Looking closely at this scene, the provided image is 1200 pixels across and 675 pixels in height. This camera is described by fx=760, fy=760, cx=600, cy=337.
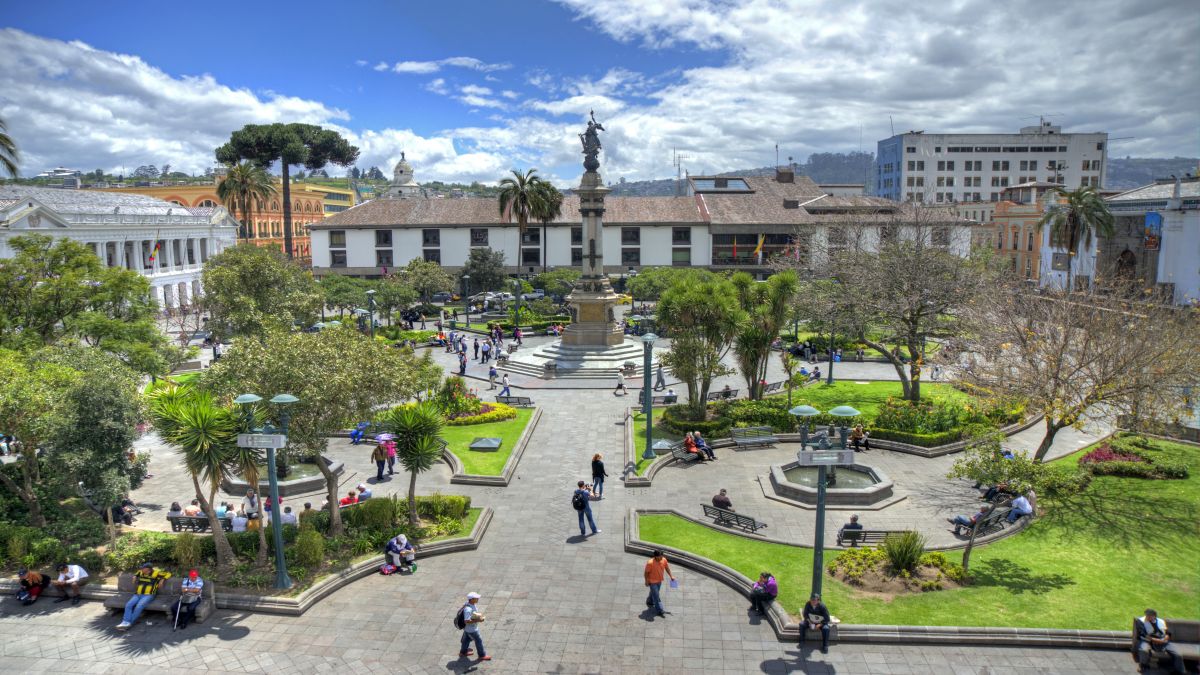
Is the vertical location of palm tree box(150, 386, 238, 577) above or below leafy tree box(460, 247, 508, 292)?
below

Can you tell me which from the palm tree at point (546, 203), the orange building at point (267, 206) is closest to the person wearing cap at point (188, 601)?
the palm tree at point (546, 203)

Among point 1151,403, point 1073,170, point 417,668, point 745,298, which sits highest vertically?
point 1073,170

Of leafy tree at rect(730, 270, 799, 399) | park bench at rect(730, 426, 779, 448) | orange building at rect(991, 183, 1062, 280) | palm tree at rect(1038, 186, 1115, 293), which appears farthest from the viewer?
orange building at rect(991, 183, 1062, 280)

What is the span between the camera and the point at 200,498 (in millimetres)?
16469

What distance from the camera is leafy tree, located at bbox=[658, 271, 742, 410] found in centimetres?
2925

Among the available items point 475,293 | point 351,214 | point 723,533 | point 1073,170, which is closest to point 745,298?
point 723,533

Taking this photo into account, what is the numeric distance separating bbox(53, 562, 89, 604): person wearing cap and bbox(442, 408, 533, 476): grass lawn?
406 inches

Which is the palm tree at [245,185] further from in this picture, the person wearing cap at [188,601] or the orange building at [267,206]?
the person wearing cap at [188,601]

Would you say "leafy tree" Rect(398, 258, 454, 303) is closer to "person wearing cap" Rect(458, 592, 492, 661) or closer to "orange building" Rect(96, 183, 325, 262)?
"orange building" Rect(96, 183, 325, 262)

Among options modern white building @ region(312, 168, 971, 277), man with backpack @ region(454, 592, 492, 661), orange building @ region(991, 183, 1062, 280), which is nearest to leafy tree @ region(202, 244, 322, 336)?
man with backpack @ region(454, 592, 492, 661)

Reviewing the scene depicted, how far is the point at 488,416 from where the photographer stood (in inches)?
1171

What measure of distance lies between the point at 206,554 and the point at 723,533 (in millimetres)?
12178

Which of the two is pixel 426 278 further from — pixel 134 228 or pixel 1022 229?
pixel 1022 229

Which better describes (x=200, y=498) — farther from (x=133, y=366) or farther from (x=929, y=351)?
(x=929, y=351)
